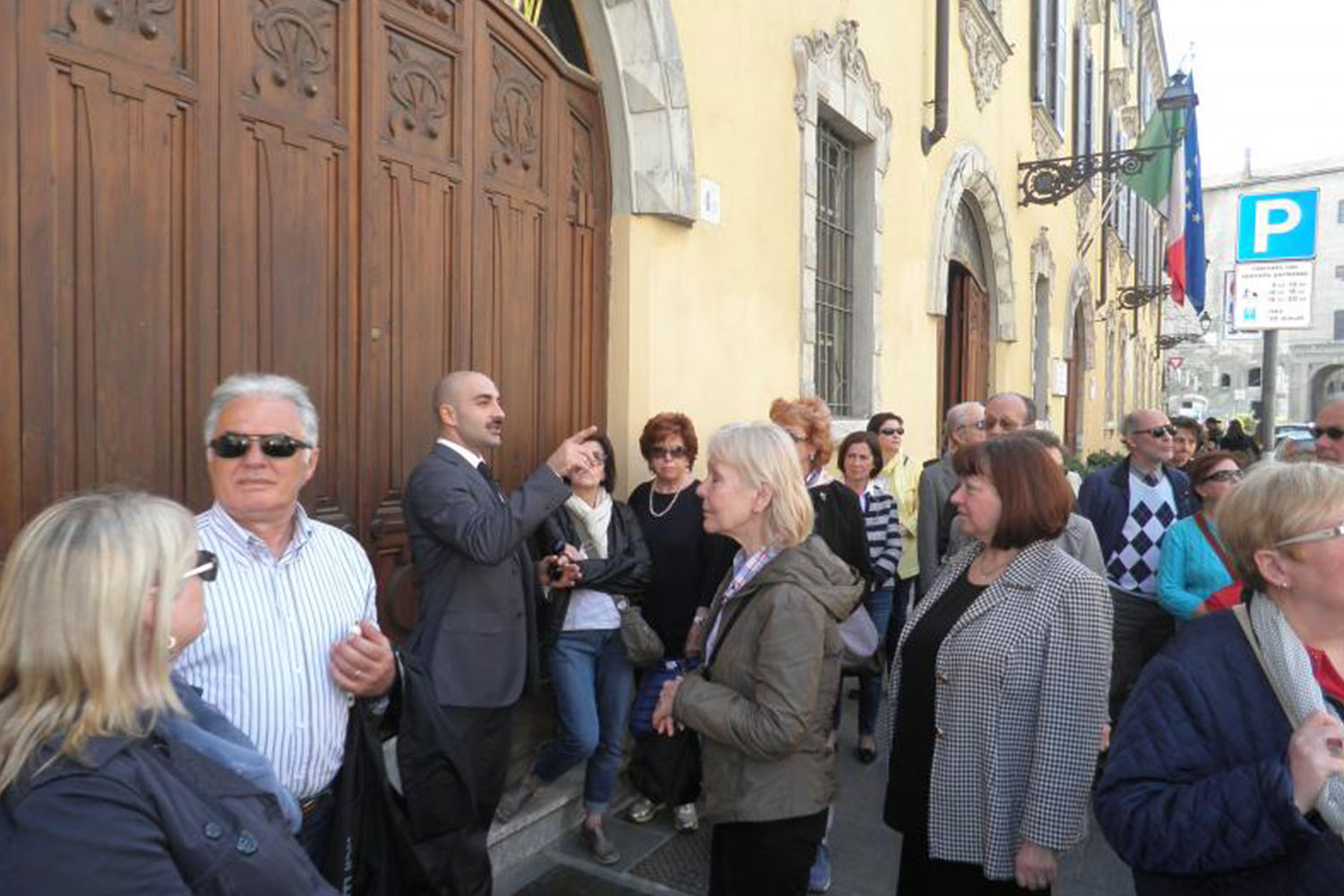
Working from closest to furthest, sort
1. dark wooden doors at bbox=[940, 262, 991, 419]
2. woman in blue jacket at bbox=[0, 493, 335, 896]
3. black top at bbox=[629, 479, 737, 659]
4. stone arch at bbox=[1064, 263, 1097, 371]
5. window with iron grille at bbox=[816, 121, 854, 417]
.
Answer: woman in blue jacket at bbox=[0, 493, 335, 896], black top at bbox=[629, 479, 737, 659], window with iron grille at bbox=[816, 121, 854, 417], dark wooden doors at bbox=[940, 262, 991, 419], stone arch at bbox=[1064, 263, 1097, 371]

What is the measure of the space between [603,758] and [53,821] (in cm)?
281

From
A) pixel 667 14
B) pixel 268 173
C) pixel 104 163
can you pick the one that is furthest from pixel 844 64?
pixel 104 163

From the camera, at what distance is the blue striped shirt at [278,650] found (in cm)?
195

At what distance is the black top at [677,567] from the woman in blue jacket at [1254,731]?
7.40ft

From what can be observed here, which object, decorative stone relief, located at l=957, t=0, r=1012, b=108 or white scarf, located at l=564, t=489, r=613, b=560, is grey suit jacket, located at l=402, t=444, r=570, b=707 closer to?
white scarf, located at l=564, t=489, r=613, b=560

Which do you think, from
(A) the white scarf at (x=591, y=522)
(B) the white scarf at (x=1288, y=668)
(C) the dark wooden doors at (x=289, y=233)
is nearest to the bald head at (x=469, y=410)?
(C) the dark wooden doors at (x=289, y=233)

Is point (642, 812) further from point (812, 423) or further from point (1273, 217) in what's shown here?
point (1273, 217)

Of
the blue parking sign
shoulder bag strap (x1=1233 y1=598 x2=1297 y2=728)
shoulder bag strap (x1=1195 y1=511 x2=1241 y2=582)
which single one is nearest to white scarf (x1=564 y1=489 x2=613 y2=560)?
shoulder bag strap (x1=1233 y1=598 x2=1297 y2=728)

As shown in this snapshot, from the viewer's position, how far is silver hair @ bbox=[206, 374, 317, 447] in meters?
2.18

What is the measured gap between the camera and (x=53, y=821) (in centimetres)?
118

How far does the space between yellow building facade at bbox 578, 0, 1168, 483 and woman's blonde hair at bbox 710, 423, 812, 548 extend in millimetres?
2057

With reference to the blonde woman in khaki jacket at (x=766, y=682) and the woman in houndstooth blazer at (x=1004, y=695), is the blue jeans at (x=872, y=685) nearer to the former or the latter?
the woman in houndstooth blazer at (x=1004, y=695)

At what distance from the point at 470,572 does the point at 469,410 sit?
54 cm

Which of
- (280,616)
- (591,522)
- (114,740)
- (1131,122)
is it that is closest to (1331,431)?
(591,522)
